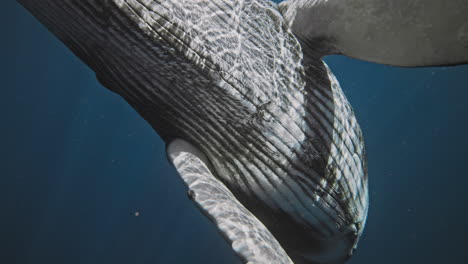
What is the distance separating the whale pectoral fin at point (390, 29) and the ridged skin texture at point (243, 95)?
0.68 feet

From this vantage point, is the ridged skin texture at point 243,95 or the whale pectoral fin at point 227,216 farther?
the ridged skin texture at point 243,95

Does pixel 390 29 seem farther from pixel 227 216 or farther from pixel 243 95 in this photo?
pixel 227 216

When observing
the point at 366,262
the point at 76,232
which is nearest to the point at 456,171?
the point at 366,262

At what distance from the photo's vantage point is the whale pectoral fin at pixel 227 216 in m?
1.39

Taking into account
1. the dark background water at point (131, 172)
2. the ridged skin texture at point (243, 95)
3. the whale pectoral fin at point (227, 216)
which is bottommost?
the whale pectoral fin at point (227, 216)

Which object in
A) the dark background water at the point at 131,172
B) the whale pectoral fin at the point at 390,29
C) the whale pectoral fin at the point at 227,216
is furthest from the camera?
the dark background water at the point at 131,172

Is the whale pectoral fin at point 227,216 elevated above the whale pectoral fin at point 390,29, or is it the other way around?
the whale pectoral fin at point 390,29

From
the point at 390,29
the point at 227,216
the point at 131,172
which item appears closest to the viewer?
the point at 227,216

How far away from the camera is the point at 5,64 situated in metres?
29.2

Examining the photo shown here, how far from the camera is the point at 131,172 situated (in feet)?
131

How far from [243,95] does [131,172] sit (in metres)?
41.9

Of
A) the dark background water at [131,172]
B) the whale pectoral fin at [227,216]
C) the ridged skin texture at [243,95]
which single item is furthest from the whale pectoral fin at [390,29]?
the dark background water at [131,172]

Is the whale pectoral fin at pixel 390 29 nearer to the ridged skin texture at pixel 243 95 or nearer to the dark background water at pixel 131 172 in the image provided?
the ridged skin texture at pixel 243 95

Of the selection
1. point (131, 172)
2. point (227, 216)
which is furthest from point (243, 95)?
point (131, 172)
